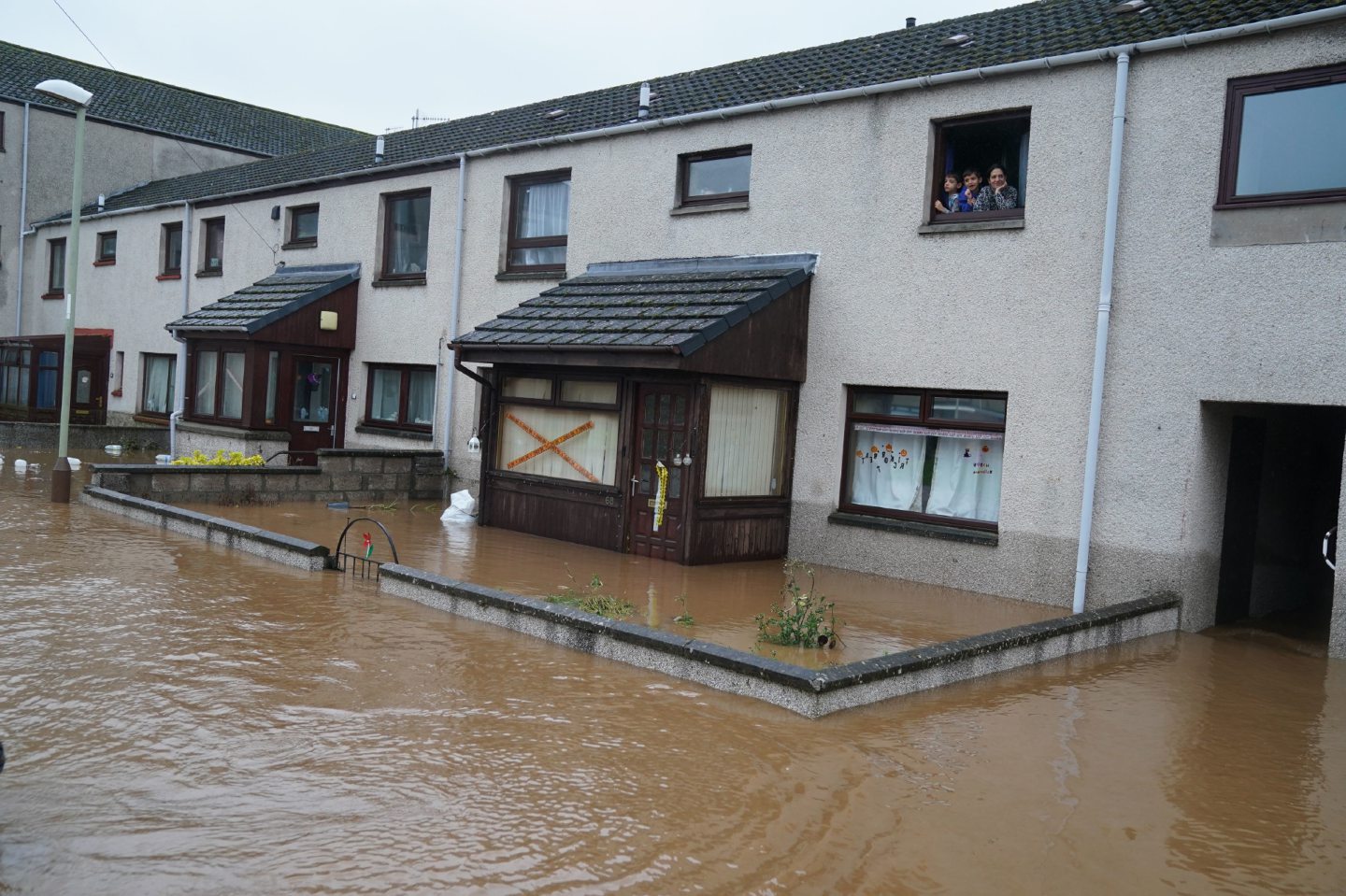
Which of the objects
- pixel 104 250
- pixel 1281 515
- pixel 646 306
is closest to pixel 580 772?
pixel 646 306

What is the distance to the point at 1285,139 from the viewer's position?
32.1 feet

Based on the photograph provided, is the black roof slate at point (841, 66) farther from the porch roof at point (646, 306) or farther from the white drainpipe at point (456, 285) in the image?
the porch roof at point (646, 306)

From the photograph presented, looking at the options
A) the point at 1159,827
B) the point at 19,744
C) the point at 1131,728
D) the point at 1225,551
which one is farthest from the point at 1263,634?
the point at 19,744

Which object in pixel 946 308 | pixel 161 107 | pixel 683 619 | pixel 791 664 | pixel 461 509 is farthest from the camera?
pixel 161 107

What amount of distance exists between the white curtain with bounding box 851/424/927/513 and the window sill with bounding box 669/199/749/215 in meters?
3.28

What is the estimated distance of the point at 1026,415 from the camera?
1131cm

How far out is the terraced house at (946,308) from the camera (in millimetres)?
10016

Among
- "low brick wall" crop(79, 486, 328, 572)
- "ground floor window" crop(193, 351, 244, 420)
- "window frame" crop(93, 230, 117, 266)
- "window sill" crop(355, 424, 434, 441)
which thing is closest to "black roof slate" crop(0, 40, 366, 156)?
"window frame" crop(93, 230, 117, 266)

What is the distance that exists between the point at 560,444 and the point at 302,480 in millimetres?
4490

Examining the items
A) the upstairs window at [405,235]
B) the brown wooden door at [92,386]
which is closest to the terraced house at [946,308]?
the upstairs window at [405,235]

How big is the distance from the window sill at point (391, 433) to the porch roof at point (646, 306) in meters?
4.05

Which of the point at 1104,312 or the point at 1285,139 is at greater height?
the point at 1285,139

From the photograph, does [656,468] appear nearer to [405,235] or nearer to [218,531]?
[218,531]

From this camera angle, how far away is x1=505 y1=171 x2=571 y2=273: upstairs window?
55.0ft
